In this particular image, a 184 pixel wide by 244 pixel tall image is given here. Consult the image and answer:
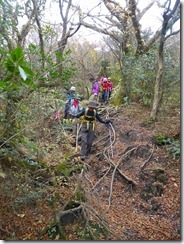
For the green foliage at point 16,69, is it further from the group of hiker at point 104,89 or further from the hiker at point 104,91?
the hiker at point 104,91

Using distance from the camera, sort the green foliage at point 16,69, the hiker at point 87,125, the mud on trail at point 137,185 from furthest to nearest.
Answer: the hiker at point 87,125, the mud on trail at point 137,185, the green foliage at point 16,69

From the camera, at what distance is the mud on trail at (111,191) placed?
426cm

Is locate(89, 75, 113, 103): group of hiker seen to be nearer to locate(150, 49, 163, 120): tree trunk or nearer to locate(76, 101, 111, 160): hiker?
locate(150, 49, 163, 120): tree trunk

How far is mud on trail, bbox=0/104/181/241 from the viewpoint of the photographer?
426 centimetres

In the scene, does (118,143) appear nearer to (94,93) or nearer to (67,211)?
(67,211)

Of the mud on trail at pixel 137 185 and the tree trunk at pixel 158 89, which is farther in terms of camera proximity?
the tree trunk at pixel 158 89

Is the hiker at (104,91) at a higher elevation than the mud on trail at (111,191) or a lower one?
higher

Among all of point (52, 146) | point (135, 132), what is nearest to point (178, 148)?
point (135, 132)

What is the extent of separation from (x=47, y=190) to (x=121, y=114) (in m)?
5.43

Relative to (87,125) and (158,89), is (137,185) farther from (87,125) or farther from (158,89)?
(158,89)

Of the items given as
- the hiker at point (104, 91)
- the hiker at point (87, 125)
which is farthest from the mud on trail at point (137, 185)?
the hiker at point (104, 91)

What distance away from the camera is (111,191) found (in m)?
5.55

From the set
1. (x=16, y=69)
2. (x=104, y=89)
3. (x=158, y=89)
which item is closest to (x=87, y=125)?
(x=158, y=89)

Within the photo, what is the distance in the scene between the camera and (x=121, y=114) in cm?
960
